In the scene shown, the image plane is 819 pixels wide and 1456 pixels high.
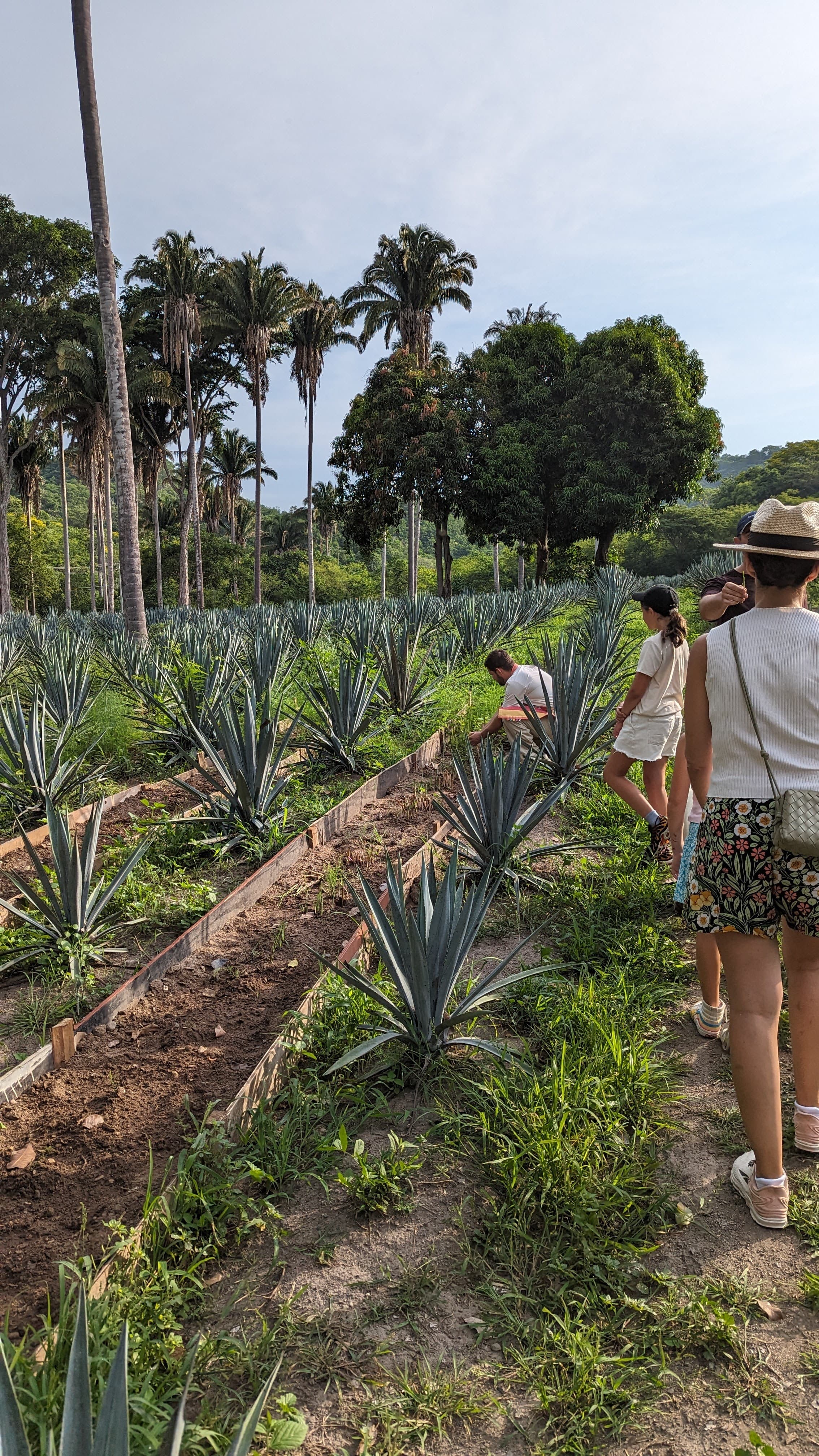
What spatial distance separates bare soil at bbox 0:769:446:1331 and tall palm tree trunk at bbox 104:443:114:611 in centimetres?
2599

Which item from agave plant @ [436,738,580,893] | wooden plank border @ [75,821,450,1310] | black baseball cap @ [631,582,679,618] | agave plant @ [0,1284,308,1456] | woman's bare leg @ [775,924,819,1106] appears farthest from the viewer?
agave plant @ [436,738,580,893]

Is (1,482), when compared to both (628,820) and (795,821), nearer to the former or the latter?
(628,820)

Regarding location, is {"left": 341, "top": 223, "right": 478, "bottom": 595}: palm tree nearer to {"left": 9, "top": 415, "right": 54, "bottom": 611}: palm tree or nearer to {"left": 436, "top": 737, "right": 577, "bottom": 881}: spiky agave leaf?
{"left": 9, "top": 415, "right": 54, "bottom": 611}: palm tree

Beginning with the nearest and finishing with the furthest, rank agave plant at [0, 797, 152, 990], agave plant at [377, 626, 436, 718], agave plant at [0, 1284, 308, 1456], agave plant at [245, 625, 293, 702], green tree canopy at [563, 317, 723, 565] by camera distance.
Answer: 1. agave plant at [0, 1284, 308, 1456]
2. agave plant at [0, 797, 152, 990]
3. agave plant at [245, 625, 293, 702]
4. agave plant at [377, 626, 436, 718]
5. green tree canopy at [563, 317, 723, 565]

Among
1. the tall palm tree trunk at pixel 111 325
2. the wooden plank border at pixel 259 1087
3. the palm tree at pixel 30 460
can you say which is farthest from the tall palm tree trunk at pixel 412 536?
the wooden plank border at pixel 259 1087

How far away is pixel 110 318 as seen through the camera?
1077 cm

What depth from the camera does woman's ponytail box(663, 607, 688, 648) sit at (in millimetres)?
3904

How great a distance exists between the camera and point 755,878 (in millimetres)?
2082

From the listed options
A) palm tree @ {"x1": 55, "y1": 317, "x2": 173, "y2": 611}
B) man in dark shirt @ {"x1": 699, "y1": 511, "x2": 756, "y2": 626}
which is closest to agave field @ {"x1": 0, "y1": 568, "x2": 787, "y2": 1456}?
man in dark shirt @ {"x1": 699, "y1": 511, "x2": 756, "y2": 626}

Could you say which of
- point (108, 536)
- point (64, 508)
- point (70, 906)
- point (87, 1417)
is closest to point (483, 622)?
point (70, 906)

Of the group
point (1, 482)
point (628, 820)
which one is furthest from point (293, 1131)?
point (1, 482)

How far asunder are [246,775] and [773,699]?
3.31m

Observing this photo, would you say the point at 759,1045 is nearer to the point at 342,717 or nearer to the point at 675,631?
the point at 675,631

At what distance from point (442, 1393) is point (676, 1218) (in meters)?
0.76
